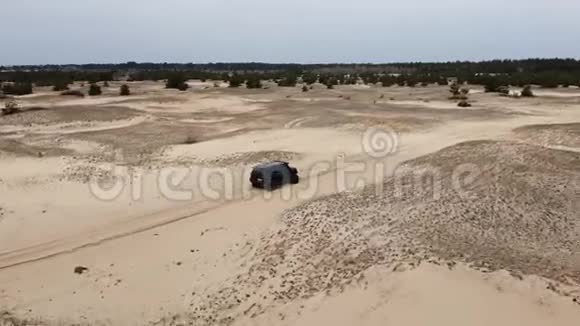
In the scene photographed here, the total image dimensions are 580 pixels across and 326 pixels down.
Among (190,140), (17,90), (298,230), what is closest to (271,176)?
(298,230)

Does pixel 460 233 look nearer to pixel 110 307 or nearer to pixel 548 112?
pixel 110 307

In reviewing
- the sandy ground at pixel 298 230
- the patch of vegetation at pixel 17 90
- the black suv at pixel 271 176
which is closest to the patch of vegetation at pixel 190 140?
the sandy ground at pixel 298 230

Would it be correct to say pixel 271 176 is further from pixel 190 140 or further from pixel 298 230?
pixel 190 140

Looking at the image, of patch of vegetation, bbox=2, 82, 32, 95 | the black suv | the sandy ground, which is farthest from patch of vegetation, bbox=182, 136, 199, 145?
patch of vegetation, bbox=2, 82, 32, 95

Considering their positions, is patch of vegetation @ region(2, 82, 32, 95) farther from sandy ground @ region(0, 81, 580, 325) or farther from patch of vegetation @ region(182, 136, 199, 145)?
patch of vegetation @ region(182, 136, 199, 145)

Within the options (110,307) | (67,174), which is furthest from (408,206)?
(67,174)

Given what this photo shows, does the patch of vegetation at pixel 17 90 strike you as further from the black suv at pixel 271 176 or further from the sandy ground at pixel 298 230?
the black suv at pixel 271 176
